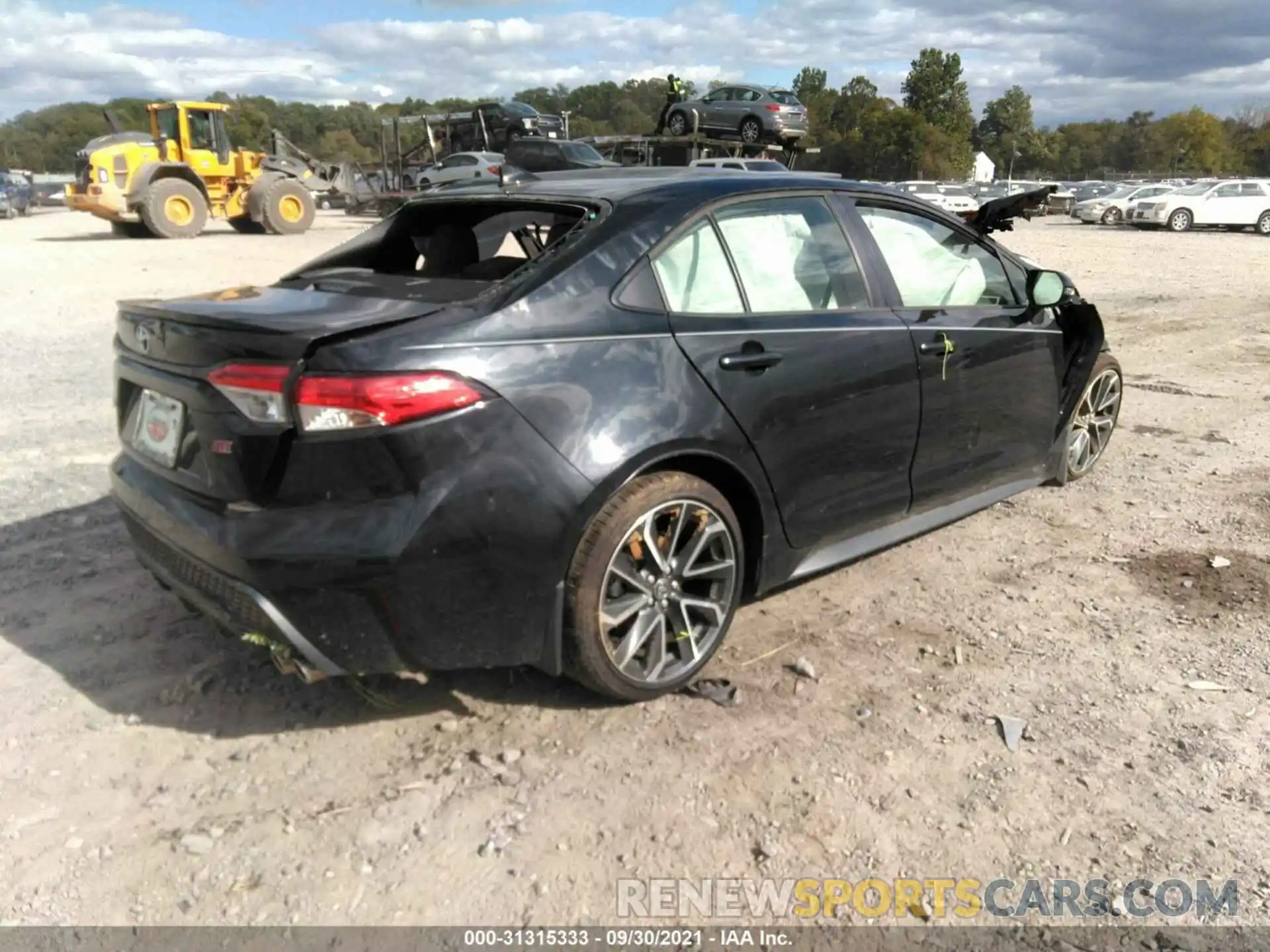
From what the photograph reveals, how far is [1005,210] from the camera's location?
179 inches

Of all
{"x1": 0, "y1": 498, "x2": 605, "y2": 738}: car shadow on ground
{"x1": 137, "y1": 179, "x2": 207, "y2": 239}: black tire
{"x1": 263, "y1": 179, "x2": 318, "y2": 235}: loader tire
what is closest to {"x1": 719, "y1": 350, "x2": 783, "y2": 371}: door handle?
{"x1": 0, "y1": 498, "x2": 605, "y2": 738}: car shadow on ground

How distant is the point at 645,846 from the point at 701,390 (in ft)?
4.45

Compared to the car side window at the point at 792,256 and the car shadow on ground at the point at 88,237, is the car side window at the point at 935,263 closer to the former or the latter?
the car side window at the point at 792,256

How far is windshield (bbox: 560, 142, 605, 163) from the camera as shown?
24.3m

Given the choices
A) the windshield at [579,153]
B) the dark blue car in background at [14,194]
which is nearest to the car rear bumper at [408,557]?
the windshield at [579,153]

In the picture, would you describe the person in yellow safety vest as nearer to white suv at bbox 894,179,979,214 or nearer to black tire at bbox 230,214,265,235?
white suv at bbox 894,179,979,214

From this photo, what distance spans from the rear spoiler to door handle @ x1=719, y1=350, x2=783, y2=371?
1.74 meters

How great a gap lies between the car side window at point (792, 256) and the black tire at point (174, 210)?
2128 cm

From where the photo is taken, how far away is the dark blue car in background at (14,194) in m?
36.4

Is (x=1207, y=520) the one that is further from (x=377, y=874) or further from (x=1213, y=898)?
(x=377, y=874)

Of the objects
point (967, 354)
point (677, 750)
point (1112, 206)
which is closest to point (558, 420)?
point (677, 750)

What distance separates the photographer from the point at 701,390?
10.0 feet

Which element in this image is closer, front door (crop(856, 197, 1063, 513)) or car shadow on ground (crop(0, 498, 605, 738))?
car shadow on ground (crop(0, 498, 605, 738))

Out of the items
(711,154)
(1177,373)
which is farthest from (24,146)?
(1177,373)
